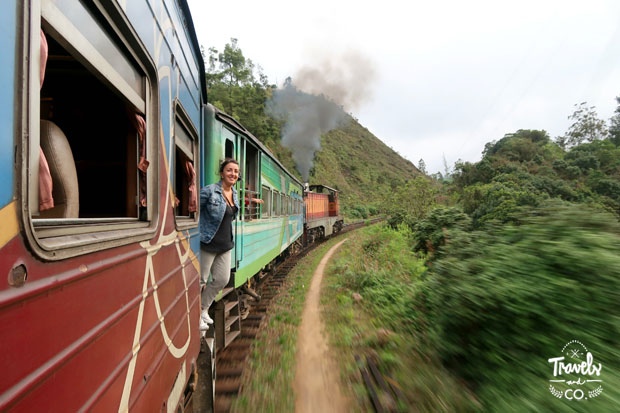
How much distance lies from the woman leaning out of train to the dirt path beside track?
164cm

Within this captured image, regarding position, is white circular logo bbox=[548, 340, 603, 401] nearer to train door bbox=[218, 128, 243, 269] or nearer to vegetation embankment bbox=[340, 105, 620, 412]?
vegetation embankment bbox=[340, 105, 620, 412]

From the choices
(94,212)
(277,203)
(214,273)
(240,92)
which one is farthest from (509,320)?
(240,92)

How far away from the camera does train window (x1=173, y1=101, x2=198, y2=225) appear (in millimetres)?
2506

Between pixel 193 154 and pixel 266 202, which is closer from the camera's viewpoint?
pixel 193 154

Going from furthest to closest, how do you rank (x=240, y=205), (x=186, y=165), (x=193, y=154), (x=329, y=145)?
(x=329, y=145)
(x=240, y=205)
(x=193, y=154)
(x=186, y=165)

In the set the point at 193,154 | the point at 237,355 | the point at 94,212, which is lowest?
the point at 237,355

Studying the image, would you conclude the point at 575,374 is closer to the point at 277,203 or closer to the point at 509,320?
the point at 509,320

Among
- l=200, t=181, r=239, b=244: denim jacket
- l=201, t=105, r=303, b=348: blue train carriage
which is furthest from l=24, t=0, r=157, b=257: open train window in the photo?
l=201, t=105, r=303, b=348: blue train carriage

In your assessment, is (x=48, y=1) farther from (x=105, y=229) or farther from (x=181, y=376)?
(x=181, y=376)

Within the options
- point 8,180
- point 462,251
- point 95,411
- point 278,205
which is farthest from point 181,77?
point 278,205

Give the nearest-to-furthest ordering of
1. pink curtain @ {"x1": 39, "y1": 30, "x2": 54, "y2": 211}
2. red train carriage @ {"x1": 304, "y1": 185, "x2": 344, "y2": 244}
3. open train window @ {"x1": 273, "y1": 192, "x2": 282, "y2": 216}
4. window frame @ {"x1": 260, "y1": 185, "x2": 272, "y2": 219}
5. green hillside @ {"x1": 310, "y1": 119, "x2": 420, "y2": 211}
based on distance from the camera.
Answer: pink curtain @ {"x1": 39, "y1": 30, "x2": 54, "y2": 211} < window frame @ {"x1": 260, "y1": 185, "x2": 272, "y2": 219} < open train window @ {"x1": 273, "y1": 192, "x2": 282, "y2": 216} < red train carriage @ {"x1": 304, "y1": 185, "x2": 344, "y2": 244} < green hillside @ {"x1": 310, "y1": 119, "x2": 420, "y2": 211}

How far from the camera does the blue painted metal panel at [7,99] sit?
693mm

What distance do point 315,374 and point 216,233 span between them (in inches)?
102

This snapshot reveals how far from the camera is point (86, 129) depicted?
8.34ft
